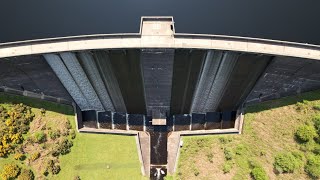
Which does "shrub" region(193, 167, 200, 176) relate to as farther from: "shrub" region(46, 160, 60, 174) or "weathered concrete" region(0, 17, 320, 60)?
"shrub" region(46, 160, 60, 174)

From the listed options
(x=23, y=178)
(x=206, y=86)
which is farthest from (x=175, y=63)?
(x=23, y=178)

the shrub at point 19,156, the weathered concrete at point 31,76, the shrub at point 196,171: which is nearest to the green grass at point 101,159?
the shrub at point 19,156

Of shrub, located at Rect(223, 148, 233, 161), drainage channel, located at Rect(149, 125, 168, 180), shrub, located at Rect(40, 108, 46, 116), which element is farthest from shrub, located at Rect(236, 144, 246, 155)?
shrub, located at Rect(40, 108, 46, 116)

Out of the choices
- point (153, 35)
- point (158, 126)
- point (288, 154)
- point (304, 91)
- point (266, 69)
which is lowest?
point (288, 154)

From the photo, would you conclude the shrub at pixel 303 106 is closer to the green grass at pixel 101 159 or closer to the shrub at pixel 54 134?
the green grass at pixel 101 159

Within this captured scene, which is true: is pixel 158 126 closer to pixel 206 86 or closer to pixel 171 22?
pixel 206 86

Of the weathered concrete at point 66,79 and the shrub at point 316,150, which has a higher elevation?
the weathered concrete at point 66,79

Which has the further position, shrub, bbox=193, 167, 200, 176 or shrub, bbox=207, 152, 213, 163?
shrub, bbox=207, 152, 213, 163
